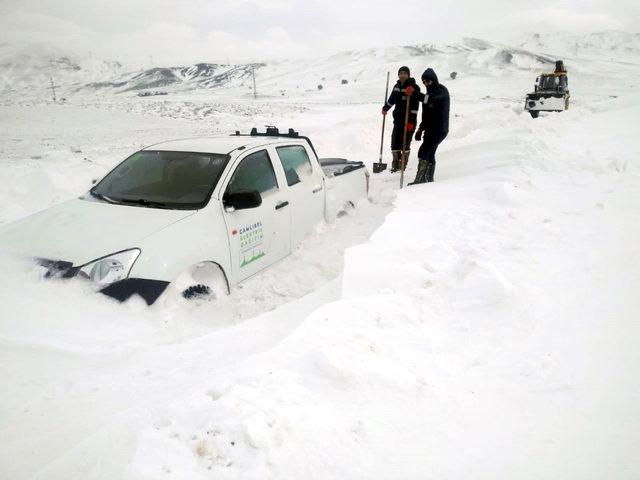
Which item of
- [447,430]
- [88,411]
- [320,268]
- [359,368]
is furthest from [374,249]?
[88,411]

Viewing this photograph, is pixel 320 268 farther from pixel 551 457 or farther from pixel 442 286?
pixel 551 457

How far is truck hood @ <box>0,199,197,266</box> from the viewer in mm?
3186

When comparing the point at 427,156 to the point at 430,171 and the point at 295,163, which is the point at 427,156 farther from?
the point at 295,163

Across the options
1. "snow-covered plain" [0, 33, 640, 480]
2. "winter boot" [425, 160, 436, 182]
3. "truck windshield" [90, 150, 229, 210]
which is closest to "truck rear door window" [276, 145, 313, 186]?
"snow-covered plain" [0, 33, 640, 480]

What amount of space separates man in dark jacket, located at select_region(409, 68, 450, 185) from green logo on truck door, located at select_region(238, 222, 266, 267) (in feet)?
14.1

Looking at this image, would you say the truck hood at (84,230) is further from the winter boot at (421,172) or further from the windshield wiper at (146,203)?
the winter boot at (421,172)

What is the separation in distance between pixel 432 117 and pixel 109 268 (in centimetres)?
595

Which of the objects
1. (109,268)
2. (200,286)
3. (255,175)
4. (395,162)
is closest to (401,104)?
(395,162)

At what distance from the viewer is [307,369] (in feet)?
7.32

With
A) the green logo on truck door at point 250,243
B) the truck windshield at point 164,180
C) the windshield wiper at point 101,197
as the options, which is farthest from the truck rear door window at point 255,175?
the windshield wiper at point 101,197

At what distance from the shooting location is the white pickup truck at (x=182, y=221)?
10.3 ft

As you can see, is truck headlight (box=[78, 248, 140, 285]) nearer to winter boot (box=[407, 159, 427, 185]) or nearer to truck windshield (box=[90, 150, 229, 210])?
truck windshield (box=[90, 150, 229, 210])

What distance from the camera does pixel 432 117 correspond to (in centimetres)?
720

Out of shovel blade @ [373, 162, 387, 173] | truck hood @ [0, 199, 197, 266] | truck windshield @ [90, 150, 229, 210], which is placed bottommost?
shovel blade @ [373, 162, 387, 173]
